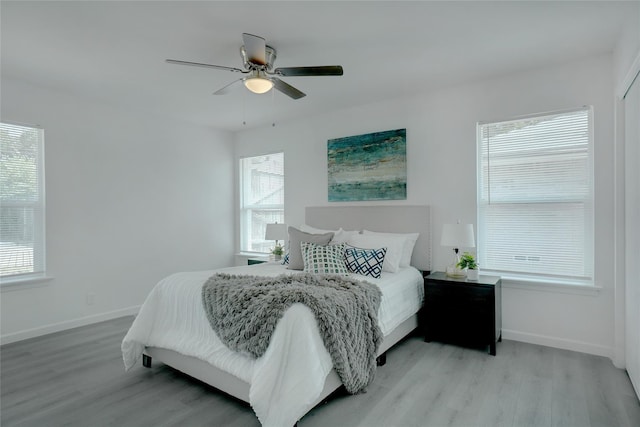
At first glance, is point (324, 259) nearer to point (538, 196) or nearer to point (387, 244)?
point (387, 244)

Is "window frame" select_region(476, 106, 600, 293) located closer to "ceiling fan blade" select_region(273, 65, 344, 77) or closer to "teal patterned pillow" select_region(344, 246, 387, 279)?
"teal patterned pillow" select_region(344, 246, 387, 279)

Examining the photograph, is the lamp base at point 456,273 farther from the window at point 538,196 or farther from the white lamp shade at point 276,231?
the white lamp shade at point 276,231

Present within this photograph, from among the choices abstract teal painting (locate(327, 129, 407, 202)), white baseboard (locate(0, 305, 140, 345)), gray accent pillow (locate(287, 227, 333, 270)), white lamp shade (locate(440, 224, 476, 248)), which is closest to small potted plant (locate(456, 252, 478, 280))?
white lamp shade (locate(440, 224, 476, 248))

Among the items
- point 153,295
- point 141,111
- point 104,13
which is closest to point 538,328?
point 153,295

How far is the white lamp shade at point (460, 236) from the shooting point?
10.6ft

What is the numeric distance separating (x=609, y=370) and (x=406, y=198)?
2255 millimetres

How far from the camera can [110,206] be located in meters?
4.22

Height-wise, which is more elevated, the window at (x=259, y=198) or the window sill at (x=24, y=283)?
the window at (x=259, y=198)

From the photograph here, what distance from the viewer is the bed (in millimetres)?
Answer: 1906

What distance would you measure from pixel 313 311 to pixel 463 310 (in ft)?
5.57

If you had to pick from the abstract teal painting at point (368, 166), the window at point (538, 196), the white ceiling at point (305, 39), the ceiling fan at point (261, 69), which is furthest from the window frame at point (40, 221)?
the window at point (538, 196)

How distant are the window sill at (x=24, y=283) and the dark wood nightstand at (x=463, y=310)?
3.85m

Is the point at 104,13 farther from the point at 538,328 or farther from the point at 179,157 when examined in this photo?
the point at 538,328

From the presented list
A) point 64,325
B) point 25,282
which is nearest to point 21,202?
point 25,282
